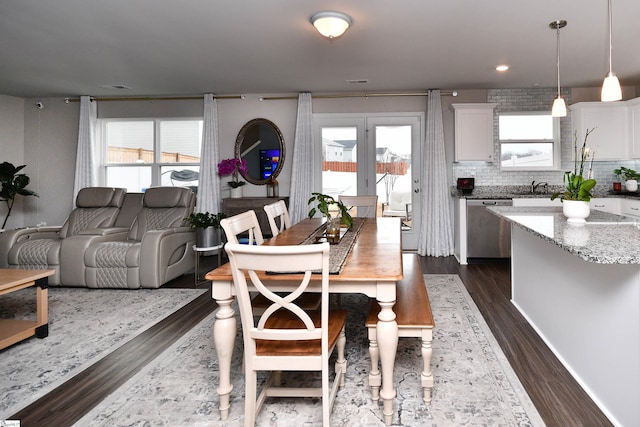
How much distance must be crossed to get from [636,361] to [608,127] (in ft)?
15.9

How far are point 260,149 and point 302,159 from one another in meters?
0.76

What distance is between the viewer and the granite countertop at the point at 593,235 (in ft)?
4.71

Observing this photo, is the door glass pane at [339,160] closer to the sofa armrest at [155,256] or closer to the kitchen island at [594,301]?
the sofa armrest at [155,256]

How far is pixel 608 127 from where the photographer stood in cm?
525

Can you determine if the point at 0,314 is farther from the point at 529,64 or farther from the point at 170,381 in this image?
the point at 529,64

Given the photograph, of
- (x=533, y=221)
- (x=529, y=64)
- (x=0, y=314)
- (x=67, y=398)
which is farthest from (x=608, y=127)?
(x=0, y=314)

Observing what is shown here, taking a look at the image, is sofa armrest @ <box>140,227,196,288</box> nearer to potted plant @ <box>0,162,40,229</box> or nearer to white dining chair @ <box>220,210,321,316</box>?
white dining chair @ <box>220,210,321,316</box>

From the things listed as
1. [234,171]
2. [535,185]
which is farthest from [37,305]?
[535,185]

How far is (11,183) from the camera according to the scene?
5805 mm

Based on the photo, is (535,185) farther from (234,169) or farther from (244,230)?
(244,230)

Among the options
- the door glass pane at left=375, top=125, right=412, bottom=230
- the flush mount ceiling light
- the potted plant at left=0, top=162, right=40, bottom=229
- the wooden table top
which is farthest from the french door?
the potted plant at left=0, top=162, right=40, bottom=229

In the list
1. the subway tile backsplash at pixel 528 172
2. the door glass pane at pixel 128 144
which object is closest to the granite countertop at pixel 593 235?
the subway tile backsplash at pixel 528 172

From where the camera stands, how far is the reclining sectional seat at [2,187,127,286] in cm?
418

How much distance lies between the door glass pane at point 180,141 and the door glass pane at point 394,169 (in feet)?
9.65
